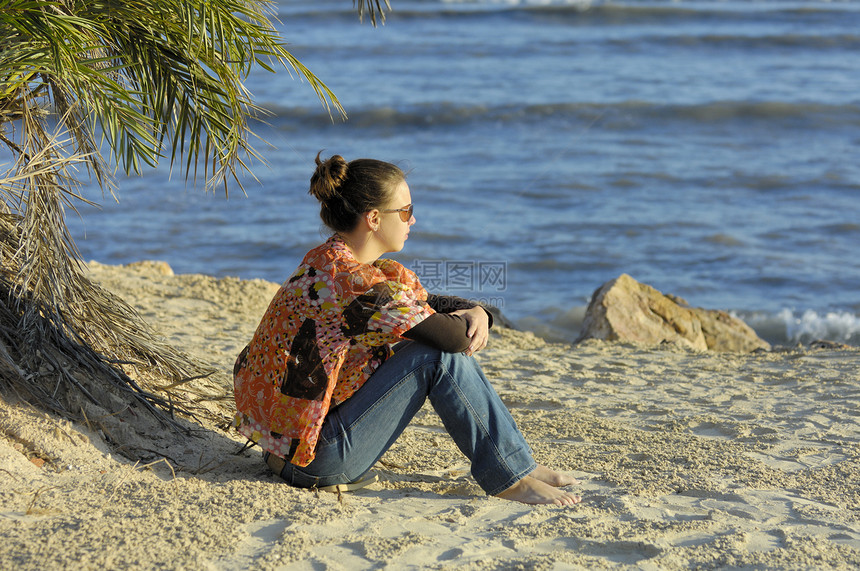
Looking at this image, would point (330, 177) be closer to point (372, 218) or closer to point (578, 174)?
point (372, 218)

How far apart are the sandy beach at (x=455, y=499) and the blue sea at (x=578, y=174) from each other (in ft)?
3.36

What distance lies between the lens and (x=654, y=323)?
6.01 m

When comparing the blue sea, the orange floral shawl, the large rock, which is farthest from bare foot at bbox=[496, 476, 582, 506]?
the large rock

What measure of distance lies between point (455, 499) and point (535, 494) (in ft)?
0.93

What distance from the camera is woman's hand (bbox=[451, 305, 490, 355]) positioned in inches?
102

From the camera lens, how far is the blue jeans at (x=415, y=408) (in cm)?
260

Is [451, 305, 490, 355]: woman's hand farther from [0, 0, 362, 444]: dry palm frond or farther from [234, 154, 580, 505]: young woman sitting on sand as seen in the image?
[0, 0, 362, 444]: dry palm frond

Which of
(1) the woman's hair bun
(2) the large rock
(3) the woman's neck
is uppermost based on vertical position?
(1) the woman's hair bun

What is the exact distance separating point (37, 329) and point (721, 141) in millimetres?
11955

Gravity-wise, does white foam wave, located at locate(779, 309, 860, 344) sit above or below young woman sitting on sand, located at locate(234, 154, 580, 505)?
below

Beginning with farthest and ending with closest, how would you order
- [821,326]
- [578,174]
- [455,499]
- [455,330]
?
[578,174] → [821,326] → [455,499] → [455,330]

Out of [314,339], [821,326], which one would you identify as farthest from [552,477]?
[821,326]

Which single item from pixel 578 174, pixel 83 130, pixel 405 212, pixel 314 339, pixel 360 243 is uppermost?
pixel 83 130

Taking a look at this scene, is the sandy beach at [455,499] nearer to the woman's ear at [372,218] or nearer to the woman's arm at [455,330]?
the woman's arm at [455,330]
